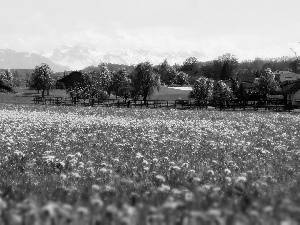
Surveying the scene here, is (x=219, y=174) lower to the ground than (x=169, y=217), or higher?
lower

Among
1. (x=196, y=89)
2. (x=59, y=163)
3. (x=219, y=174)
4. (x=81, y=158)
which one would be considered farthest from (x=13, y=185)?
(x=196, y=89)

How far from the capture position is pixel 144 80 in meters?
93.6

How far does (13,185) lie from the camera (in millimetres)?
7617

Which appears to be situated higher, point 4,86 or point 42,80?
point 42,80

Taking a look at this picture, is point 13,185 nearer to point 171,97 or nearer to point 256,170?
point 256,170

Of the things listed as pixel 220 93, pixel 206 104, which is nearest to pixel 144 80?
pixel 220 93

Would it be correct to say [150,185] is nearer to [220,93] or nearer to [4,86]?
[220,93]

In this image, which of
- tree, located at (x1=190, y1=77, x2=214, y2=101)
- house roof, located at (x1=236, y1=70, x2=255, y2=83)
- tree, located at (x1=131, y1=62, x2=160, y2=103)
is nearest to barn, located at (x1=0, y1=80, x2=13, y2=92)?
tree, located at (x1=131, y1=62, x2=160, y2=103)

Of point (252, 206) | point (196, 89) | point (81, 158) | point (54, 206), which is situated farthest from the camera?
point (196, 89)

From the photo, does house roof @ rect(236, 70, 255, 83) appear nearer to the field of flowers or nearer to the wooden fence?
the wooden fence

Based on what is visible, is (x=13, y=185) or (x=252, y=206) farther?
(x=13, y=185)

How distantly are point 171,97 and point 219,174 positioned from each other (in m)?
115

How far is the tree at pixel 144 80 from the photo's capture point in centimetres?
9262

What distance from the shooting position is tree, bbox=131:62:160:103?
9262 centimetres
